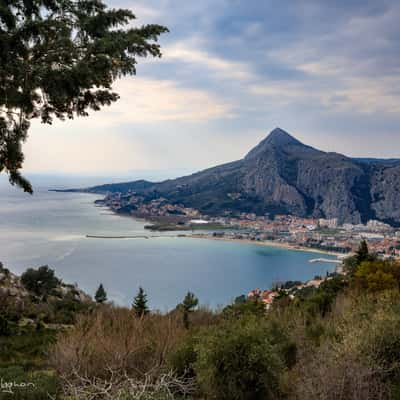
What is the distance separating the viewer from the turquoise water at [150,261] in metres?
25.8

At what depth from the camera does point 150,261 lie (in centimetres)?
3331

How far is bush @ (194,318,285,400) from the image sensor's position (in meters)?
3.72

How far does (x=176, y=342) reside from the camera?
15.3ft

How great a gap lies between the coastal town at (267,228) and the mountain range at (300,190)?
3582mm

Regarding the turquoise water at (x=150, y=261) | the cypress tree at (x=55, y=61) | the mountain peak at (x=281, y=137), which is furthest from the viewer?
the mountain peak at (x=281, y=137)

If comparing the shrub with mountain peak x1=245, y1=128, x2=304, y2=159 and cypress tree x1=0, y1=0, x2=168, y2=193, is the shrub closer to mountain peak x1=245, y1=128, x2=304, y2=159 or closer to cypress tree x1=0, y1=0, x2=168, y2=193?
cypress tree x1=0, y1=0, x2=168, y2=193

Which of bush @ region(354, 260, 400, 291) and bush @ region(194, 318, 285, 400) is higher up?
bush @ region(194, 318, 285, 400)

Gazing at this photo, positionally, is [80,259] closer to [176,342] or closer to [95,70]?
[176,342]

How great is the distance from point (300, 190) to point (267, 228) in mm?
21260

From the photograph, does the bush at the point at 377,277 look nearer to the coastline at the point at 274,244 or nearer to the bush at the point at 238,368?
the bush at the point at 238,368

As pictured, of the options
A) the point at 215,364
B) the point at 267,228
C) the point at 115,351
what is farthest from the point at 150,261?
the point at 215,364

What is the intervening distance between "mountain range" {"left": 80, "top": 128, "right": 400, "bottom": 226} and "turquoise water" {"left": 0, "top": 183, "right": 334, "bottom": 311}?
28490mm

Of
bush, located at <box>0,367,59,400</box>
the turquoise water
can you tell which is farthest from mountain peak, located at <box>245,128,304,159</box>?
bush, located at <box>0,367,59,400</box>

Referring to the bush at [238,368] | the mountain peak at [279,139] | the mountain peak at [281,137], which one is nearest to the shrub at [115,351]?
the bush at [238,368]
